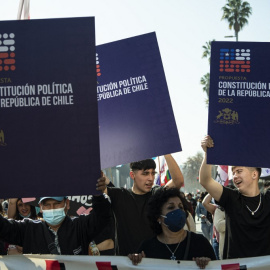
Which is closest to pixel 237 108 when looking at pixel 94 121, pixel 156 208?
pixel 156 208

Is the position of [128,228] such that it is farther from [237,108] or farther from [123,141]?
[237,108]

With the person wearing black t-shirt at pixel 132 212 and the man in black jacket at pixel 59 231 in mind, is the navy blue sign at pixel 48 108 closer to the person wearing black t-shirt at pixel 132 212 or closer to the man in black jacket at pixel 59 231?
the man in black jacket at pixel 59 231

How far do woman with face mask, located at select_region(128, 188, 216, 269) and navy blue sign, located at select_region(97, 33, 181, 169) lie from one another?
783 mm

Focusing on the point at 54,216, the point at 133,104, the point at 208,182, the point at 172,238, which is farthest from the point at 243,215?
the point at 54,216

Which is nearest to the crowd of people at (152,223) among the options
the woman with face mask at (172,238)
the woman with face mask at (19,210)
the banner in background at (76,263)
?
the woman with face mask at (172,238)

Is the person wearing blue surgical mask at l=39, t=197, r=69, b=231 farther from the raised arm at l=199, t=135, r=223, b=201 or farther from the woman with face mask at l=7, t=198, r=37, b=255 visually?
the woman with face mask at l=7, t=198, r=37, b=255

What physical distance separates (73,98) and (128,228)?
160cm

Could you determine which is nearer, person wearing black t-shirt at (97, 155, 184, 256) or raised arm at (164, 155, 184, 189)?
person wearing black t-shirt at (97, 155, 184, 256)

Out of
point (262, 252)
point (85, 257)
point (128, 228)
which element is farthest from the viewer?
point (128, 228)

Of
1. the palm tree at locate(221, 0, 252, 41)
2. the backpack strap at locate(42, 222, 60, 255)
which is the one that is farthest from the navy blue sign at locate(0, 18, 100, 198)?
the palm tree at locate(221, 0, 252, 41)

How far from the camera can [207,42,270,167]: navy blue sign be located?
445 centimetres

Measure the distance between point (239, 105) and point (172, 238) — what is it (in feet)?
4.07

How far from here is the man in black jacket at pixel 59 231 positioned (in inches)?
159

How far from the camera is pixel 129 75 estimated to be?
5.17m
